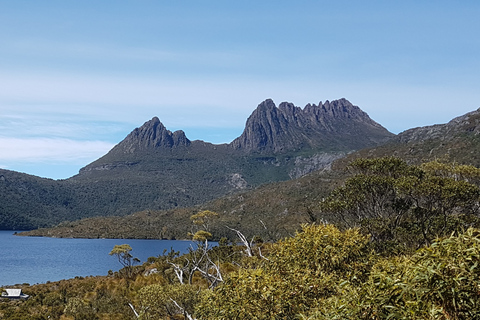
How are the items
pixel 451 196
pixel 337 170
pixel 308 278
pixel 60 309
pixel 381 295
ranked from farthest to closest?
pixel 337 170 < pixel 60 309 < pixel 451 196 < pixel 308 278 < pixel 381 295

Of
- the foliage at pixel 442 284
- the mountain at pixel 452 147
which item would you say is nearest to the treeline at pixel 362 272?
the foliage at pixel 442 284

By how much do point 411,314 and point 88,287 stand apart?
47.7 metres

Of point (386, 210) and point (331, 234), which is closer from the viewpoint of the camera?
point (331, 234)

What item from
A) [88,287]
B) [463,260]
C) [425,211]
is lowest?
[88,287]

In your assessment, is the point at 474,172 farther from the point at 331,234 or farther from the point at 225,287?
A: the point at 225,287

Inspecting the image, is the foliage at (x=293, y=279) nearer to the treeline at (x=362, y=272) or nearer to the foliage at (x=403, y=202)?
the treeline at (x=362, y=272)

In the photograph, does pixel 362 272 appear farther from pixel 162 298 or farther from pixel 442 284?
pixel 162 298

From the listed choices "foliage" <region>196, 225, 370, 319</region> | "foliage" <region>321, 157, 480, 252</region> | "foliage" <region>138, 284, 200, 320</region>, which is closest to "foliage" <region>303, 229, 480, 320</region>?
"foliage" <region>196, 225, 370, 319</region>

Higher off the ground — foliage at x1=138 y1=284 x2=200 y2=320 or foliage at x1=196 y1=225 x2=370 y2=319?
foliage at x1=196 y1=225 x2=370 y2=319

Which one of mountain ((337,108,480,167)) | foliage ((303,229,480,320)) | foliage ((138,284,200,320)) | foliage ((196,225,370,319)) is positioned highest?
mountain ((337,108,480,167))

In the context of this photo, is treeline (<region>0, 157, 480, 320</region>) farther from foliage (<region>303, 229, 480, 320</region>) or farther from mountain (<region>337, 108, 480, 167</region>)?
mountain (<region>337, 108, 480, 167</region>)

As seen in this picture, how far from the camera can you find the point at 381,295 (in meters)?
6.91

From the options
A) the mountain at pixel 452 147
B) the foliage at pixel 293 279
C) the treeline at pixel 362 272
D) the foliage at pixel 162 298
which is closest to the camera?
the treeline at pixel 362 272

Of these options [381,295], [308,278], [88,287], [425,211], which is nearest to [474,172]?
[425,211]
